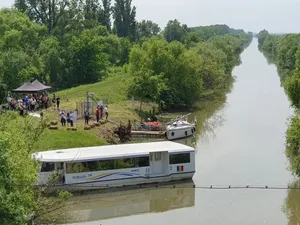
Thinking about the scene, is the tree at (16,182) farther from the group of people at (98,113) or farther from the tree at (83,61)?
the tree at (83,61)

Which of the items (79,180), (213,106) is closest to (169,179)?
(79,180)

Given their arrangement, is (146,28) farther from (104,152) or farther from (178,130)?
(104,152)

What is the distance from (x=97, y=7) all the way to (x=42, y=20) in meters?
28.2

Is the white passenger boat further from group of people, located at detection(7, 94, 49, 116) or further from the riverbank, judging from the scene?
group of people, located at detection(7, 94, 49, 116)

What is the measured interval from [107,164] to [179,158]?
4.57 m

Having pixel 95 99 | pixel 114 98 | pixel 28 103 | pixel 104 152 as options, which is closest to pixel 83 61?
pixel 114 98

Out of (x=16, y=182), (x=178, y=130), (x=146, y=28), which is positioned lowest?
(x=178, y=130)

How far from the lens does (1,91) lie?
149ft

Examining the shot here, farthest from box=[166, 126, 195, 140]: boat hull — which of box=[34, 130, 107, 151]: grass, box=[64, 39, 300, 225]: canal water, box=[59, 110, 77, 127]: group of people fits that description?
box=[59, 110, 77, 127]: group of people

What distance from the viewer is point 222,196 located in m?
27.7

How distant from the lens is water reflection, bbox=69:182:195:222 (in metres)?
26.1

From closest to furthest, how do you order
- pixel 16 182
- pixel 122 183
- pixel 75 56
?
pixel 16 182 → pixel 122 183 → pixel 75 56

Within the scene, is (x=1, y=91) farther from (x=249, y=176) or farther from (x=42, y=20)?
(x=42, y=20)

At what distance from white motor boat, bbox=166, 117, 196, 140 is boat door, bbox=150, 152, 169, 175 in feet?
39.9
